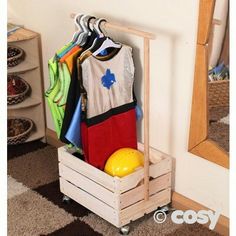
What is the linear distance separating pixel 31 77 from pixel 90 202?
3.01ft

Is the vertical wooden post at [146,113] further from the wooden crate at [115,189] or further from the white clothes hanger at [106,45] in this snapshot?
the white clothes hanger at [106,45]

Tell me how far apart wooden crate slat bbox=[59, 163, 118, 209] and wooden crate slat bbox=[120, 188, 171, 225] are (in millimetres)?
70

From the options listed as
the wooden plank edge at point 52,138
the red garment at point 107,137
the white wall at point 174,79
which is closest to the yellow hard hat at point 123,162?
the red garment at point 107,137

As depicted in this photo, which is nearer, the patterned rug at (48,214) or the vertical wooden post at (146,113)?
the vertical wooden post at (146,113)

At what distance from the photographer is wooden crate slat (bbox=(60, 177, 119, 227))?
2.01 meters

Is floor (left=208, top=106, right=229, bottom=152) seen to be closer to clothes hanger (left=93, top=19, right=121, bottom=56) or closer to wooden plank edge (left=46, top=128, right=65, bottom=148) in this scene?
clothes hanger (left=93, top=19, right=121, bottom=56)

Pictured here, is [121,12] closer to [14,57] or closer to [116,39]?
[116,39]

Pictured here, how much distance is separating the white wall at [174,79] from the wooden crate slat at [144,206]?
70mm

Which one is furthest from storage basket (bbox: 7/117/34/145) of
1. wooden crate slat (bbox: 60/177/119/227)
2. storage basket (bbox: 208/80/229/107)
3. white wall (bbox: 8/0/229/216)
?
storage basket (bbox: 208/80/229/107)

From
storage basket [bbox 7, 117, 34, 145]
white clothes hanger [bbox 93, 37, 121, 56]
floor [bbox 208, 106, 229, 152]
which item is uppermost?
white clothes hanger [bbox 93, 37, 121, 56]

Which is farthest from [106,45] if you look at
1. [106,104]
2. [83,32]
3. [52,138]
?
[52,138]

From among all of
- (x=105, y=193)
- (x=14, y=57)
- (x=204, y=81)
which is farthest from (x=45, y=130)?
(x=204, y=81)

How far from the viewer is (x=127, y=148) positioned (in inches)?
85.0

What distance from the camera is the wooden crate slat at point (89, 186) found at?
1989 mm
